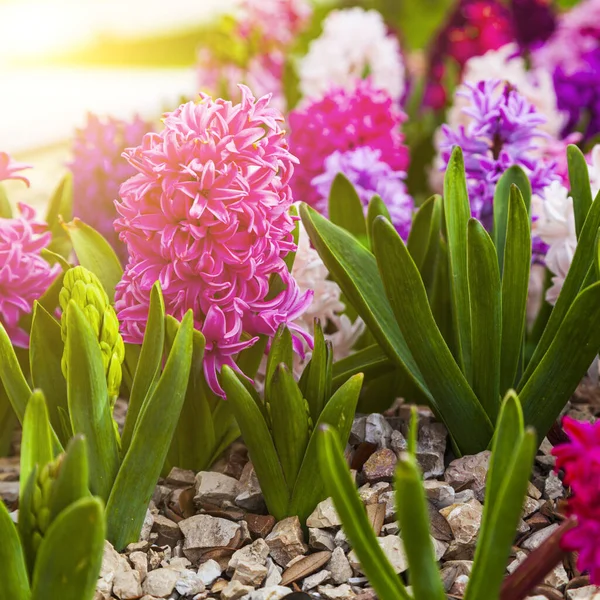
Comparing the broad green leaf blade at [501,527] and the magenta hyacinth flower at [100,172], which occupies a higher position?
the magenta hyacinth flower at [100,172]

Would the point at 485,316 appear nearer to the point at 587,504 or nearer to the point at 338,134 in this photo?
the point at 587,504

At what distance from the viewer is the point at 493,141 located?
Result: 1.82m

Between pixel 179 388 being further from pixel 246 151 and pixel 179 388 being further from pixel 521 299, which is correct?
pixel 521 299

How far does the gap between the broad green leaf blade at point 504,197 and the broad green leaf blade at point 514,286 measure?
152mm

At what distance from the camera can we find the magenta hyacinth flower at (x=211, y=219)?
1311 millimetres

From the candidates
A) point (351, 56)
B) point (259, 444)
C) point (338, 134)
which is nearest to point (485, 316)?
point (259, 444)

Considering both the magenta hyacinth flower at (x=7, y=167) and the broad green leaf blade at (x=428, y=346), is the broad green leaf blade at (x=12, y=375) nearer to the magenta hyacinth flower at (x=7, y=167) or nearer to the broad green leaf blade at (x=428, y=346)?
the magenta hyacinth flower at (x=7, y=167)

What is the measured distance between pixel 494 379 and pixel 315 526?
1.44 feet

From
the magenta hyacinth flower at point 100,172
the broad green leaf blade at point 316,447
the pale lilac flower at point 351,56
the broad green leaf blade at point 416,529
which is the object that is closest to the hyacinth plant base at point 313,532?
the broad green leaf blade at point 316,447

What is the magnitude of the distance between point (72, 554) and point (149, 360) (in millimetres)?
399

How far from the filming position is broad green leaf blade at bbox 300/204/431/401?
58.6 inches

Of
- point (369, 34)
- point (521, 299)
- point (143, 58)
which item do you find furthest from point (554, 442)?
point (143, 58)

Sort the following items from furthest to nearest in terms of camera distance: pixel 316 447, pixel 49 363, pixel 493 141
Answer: pixel 493 141 < pixel 49 363 < pixel 316 447

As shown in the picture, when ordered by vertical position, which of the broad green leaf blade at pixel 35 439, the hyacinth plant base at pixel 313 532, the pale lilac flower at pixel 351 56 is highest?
the pale lilac flower at pixel 351 56
